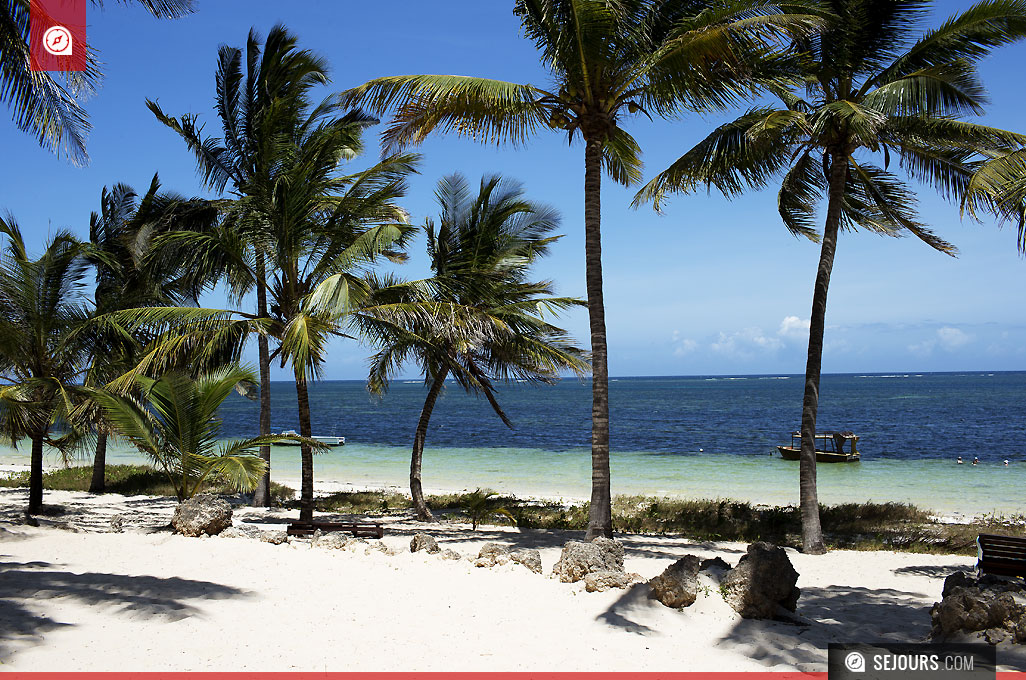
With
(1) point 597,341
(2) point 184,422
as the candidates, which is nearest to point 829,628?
(1) point 597,341

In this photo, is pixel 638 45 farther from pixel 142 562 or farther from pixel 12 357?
pixel 12 357

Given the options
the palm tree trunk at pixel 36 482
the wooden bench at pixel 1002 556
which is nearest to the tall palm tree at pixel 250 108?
the palm tree trunk at pixel 36 482

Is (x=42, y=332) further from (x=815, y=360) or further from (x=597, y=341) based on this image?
(x=815, y=360)

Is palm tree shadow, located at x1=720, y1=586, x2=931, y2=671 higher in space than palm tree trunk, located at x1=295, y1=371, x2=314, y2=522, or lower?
lower

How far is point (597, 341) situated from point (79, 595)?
6917 mm

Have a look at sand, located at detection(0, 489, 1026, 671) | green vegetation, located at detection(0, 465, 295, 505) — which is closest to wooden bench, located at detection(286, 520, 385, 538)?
sand, located at detection(0, 489, 1026, 671)

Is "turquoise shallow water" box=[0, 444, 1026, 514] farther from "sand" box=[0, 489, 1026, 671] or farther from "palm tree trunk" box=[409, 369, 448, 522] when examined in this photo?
"sand" box=[0, 489, 1026, 671]

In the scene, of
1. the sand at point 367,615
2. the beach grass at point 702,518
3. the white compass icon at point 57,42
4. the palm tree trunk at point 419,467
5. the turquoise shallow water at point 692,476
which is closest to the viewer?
the sand at point 367,615

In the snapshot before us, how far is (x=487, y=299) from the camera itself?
13430 mm

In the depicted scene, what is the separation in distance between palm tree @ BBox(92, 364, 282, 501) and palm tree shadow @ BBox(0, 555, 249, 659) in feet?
12.1

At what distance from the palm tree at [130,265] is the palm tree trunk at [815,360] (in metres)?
10.7

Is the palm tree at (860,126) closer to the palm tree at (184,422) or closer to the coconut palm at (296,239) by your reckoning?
the coconut palm at (296,239)

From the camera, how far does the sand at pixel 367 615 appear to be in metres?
4.98

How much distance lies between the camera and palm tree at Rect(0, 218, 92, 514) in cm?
1135
